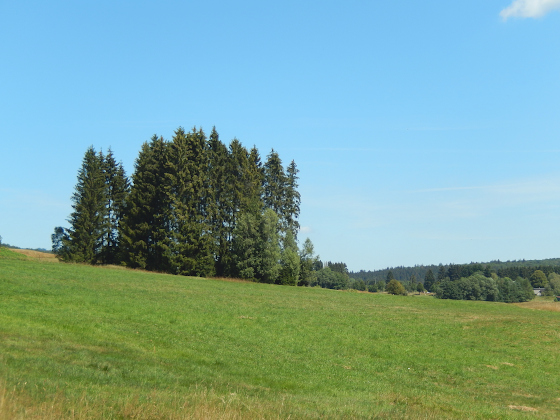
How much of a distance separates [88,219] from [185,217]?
15.0 m

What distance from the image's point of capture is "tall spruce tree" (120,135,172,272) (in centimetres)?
6450

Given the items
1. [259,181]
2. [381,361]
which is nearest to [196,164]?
[259,181]

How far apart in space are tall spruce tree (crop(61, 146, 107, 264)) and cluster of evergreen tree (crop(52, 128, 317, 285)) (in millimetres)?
134

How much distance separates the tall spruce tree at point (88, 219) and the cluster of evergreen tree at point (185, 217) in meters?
0.13

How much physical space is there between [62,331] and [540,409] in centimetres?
1682

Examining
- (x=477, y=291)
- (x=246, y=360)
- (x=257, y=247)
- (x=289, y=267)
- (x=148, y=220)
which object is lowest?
(x=246, y=360)

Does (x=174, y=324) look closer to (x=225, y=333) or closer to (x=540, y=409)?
(x=225, y=333)

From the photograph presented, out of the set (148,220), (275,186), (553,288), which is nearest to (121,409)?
(148,220)

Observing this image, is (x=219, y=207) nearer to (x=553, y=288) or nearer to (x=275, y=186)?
(x=275, y=186)

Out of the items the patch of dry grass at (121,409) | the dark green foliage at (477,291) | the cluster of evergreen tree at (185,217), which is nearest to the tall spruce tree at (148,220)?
the cluster of evergreen tree at (185,217)

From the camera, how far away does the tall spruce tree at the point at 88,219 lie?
67312mm

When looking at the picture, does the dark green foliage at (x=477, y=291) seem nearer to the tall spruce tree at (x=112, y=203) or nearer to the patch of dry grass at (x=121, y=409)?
the tall spruce tree at (x=112, y=203)

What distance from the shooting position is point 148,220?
6675 centimetres

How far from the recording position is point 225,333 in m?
23.8
